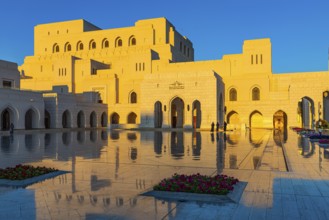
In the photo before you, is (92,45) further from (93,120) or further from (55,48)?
(93,120)

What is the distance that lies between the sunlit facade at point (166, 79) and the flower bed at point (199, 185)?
3333cm

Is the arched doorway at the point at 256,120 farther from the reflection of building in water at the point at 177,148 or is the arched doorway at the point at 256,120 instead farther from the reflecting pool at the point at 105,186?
the reflecting pool at the point at 105,186

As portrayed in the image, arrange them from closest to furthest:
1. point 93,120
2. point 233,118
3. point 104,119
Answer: point 93,120 < point 233,118 < point 104,119

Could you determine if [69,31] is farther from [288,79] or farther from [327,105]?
[327,105]

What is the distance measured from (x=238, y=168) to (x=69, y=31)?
68.3 m

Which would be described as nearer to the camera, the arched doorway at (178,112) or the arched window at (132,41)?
the arched doorway at (178,112)

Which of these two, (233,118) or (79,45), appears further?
(79,45)

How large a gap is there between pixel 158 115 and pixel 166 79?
553cm

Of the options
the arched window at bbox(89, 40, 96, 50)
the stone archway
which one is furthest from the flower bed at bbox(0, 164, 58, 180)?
the arched window at bbox(89, 40, 96, 50)

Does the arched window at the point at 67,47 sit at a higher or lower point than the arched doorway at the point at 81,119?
higher

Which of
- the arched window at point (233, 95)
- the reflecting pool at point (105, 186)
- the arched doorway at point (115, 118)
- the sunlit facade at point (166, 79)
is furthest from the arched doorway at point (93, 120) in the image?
the reflecting pool at point (105, 186)

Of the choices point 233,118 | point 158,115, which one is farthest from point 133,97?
point 233,118

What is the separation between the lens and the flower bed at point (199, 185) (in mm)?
6223

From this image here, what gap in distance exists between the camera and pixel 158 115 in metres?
44.5
